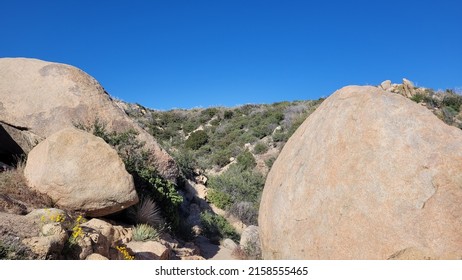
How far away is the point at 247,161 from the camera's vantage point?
62.5 feet

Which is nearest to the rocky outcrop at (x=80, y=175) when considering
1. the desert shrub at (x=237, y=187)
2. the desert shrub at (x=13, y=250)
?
the desert shrub at (x=13, y=250)

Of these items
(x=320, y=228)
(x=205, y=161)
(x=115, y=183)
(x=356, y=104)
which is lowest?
(x=320, y=228)

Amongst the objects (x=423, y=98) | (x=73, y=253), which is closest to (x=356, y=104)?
(x=73, y=253)

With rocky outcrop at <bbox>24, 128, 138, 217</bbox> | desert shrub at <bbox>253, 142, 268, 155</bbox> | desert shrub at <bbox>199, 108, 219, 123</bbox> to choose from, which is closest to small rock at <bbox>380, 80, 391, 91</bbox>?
desert shrub at <bbox>253, 142, 268, 155</bbox>

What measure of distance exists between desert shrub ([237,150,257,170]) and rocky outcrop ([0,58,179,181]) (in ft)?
30.6

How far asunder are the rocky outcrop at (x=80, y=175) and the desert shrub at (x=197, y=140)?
61.6ft

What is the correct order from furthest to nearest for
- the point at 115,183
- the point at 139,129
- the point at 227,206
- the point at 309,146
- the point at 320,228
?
the point at 227,206
the point at 139,129
the point at 115,183
the point at 309,146
the point at 320,228

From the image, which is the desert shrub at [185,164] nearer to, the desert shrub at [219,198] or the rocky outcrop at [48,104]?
the desert shrub at [219,198]

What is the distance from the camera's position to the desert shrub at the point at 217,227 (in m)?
10.8

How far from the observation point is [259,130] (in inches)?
958

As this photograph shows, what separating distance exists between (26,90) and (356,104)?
26.6ft

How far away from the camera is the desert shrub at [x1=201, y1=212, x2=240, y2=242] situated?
1076cm

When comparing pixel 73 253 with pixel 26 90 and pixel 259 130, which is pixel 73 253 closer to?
pixel 26 90

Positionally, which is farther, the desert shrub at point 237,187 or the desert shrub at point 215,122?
the desert shrub at point 215,122
